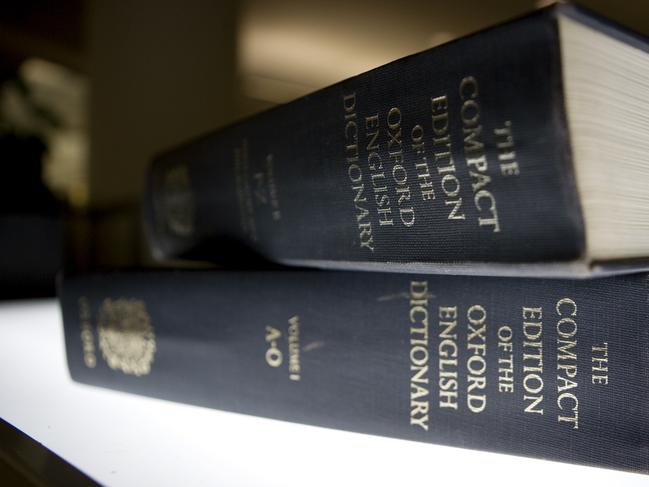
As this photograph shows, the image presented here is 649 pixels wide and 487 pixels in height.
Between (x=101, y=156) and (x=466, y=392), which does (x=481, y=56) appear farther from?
(x=101, y=156)

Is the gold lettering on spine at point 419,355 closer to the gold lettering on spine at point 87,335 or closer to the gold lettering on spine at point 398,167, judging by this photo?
the gold lettering on spine at point 398,167

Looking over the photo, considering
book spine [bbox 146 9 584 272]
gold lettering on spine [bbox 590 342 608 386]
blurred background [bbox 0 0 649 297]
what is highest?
blurred background [bbox 0 0 649 297]

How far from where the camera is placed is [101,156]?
109 cm

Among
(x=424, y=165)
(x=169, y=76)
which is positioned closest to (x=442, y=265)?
(x=424, y=165)

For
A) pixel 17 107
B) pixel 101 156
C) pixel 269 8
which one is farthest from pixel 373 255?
pixel 17 107

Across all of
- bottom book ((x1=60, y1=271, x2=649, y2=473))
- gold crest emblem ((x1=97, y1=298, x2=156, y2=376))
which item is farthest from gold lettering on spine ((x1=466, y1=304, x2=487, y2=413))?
gold crest emblem ((x1=97, y1=298, x2=156, y2=376))

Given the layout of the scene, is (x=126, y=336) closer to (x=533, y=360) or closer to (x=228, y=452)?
(x=228, y=452)

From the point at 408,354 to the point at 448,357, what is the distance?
0.02m

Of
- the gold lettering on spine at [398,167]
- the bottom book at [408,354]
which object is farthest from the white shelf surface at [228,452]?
the gold lettering on spine at [398,167]

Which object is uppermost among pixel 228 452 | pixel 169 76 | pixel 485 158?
pixel 169 76

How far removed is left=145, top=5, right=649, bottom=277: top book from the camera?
181mm

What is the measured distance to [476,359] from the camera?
0.24 meters

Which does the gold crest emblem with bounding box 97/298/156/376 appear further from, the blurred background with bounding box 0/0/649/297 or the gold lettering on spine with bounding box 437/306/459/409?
the gold lettering on spine with bounding box 437/306/459/409

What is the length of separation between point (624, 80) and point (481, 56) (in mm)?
58
